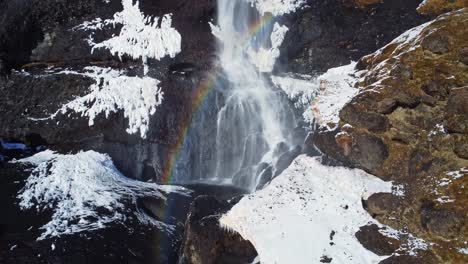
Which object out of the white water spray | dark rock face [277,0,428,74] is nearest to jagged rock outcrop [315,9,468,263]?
dark rock face [277,0,428,74]

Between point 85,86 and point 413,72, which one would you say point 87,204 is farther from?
point 413,72

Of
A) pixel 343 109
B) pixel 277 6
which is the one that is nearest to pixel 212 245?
pixel 343 109

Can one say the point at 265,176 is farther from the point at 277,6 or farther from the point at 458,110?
the point at 277,6

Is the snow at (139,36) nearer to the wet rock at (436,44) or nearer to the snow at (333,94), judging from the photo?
the snow at (333,94)

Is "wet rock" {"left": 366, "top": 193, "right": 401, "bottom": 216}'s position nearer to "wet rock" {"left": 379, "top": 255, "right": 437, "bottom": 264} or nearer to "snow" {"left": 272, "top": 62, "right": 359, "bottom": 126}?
"wet rock" {"left": 379, "top": 255, "right": 437, "bottom": 264}

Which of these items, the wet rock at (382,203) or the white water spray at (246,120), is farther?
the white water spray at (246,120)

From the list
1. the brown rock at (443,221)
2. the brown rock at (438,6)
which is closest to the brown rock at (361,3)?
the brown rock at (438,6)
